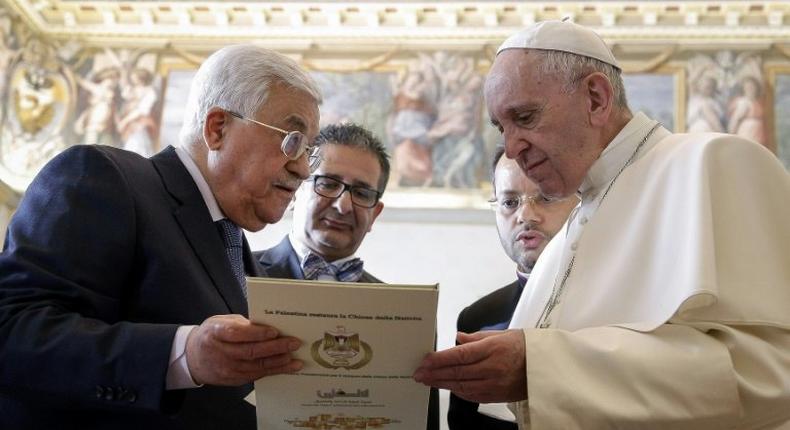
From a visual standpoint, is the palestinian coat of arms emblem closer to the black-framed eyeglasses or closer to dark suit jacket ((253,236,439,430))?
dark suit jacket ((253,236,439,430))

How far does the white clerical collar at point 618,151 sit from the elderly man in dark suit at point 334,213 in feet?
5.04

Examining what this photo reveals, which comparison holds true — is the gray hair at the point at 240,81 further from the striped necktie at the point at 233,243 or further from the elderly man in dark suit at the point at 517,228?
the elderly man in dark suit at the point at 517,228

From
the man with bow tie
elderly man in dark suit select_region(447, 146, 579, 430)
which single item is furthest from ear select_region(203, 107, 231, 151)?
elderly man in dark suit select_region(447, 146, 579, 430)

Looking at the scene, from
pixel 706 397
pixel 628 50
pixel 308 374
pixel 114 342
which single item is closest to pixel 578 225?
pixel 706 397

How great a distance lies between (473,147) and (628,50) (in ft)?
6.62

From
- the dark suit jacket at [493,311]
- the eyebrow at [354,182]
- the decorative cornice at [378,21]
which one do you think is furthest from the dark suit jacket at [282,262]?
the decorative cornice at [378,21]

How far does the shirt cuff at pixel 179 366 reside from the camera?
7.20 ft

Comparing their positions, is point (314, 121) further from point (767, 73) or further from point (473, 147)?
point (767, 73)

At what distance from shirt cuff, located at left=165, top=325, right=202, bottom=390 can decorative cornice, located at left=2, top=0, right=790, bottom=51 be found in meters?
8.39

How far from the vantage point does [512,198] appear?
4266mm

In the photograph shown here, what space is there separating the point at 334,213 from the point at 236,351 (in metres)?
2.14

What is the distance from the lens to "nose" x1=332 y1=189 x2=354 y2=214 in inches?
164

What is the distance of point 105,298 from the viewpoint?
2.34 metres

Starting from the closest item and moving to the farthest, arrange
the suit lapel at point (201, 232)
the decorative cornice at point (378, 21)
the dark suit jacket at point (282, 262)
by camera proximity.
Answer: the suit lapel at point (201, 232) → the dark suit jacket at point (282, 262) → the decorative cornice at point (378, 21)
